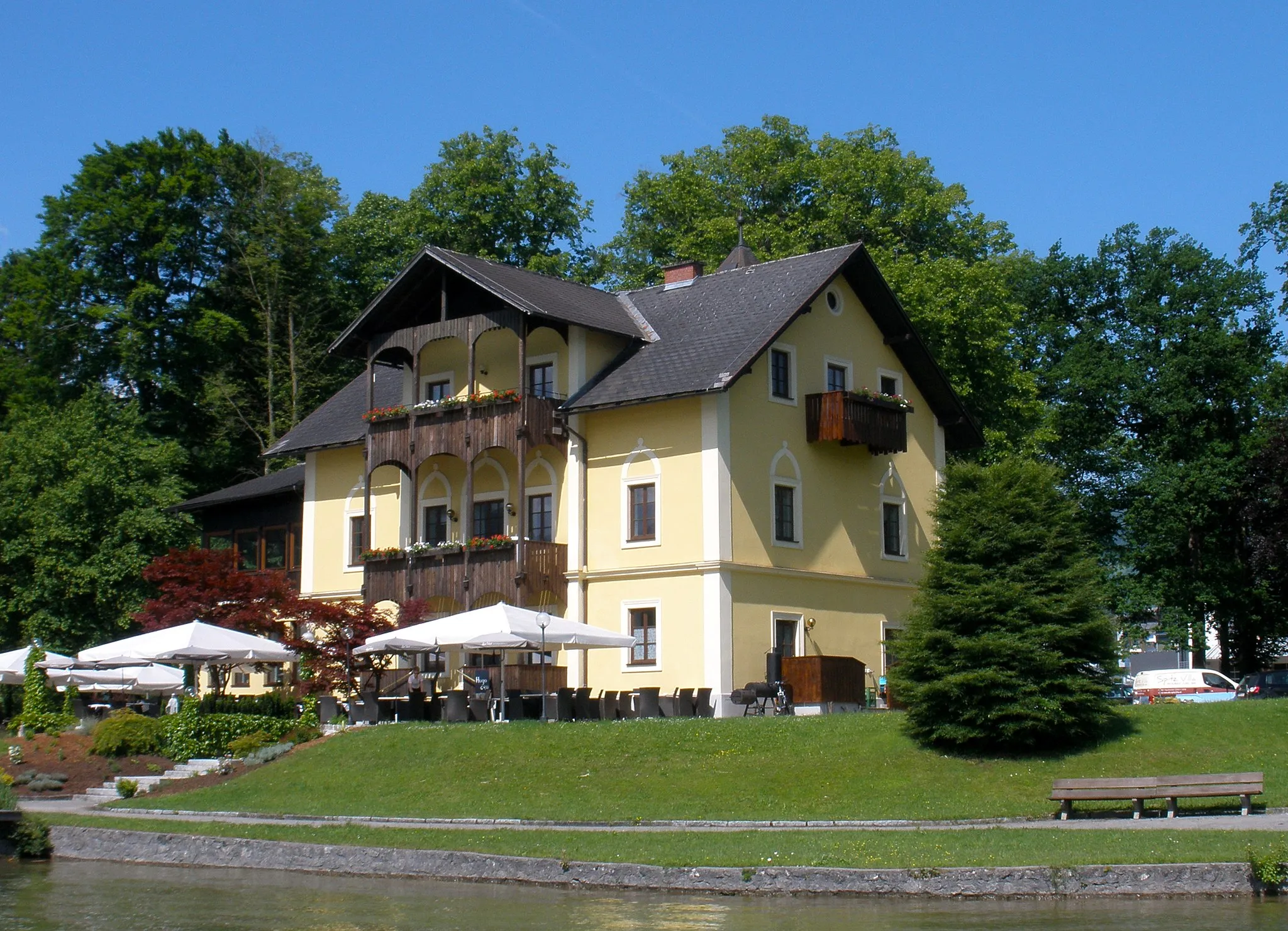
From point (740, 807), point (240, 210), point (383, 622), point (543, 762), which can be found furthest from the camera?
point (240, 210)

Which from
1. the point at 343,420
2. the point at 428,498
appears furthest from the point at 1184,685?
the point at 343,420

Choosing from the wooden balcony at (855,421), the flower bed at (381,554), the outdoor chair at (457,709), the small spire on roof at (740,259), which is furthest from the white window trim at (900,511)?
the outdoor chair at (457,709)

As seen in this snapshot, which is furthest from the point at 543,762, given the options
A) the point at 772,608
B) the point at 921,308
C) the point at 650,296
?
the point at 921,308

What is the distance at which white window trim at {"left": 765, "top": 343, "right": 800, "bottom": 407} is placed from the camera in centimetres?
3619

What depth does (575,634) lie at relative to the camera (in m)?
29.6

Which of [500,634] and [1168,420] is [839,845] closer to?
[500,634]

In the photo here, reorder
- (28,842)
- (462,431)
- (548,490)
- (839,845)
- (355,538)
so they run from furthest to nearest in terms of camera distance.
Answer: (355,538) → (548,490) → (462,431) → (28,842) → (839,845)

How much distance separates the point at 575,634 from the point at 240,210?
110 ft

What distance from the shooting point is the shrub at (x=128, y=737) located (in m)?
31.1

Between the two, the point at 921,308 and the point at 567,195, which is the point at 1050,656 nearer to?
the point at 921,308

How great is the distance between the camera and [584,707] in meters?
30.5

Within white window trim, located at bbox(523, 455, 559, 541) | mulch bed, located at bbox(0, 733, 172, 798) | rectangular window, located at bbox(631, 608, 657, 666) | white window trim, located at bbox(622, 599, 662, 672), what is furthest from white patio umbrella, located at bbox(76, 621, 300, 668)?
rectangular window, located at bbox(631, 608, 657, 666)

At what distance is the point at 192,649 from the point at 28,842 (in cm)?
1002

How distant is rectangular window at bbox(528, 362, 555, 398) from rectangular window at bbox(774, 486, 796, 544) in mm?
6210
